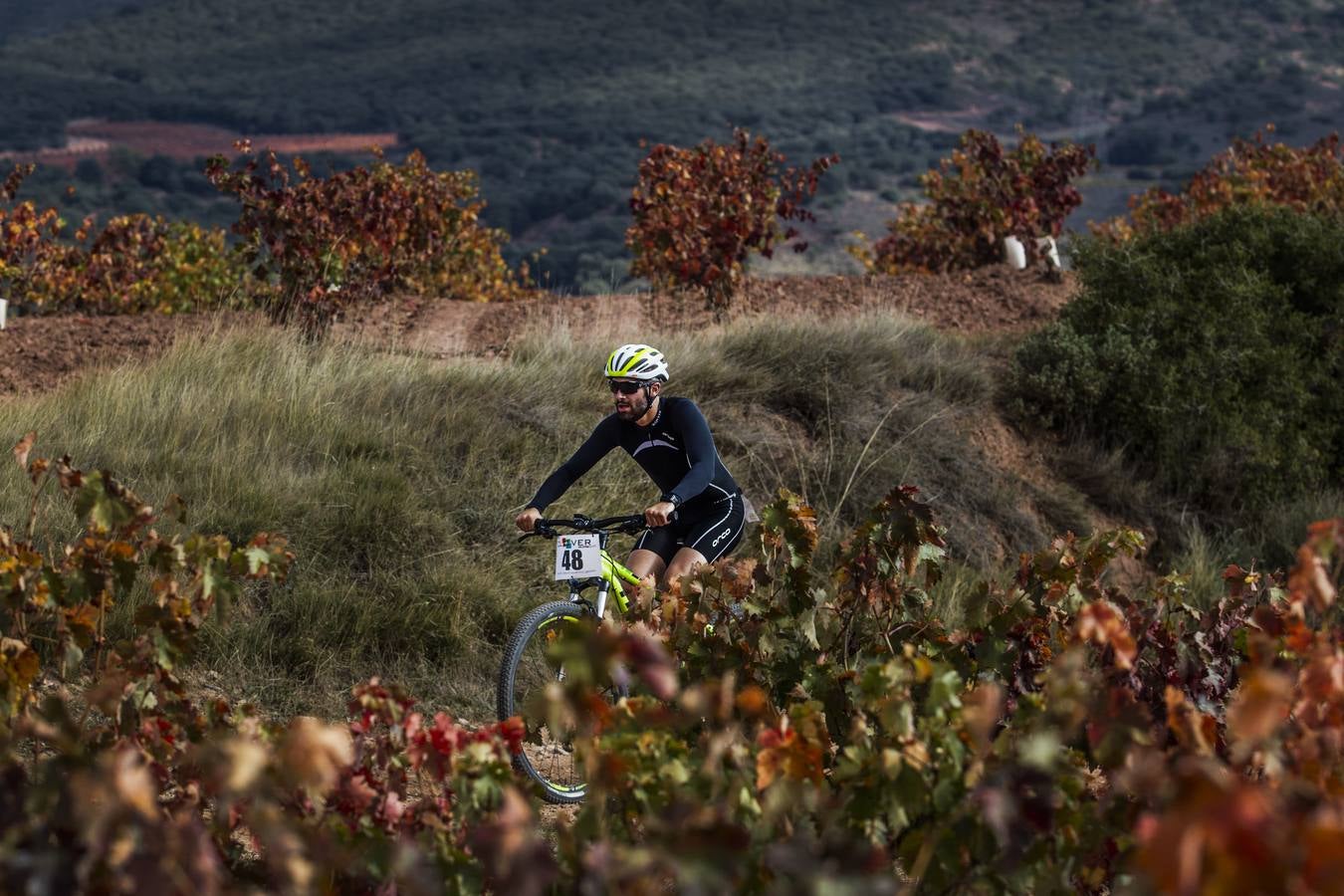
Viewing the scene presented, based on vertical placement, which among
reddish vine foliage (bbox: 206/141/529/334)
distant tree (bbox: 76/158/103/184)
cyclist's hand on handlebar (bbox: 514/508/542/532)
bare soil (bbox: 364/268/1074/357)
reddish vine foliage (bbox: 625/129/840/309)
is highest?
cyclist's hand on handlebar (bbox: 514/508/542/532)

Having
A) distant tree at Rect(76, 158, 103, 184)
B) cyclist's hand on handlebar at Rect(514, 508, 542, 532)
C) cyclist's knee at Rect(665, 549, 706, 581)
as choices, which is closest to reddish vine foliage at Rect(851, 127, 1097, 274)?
cyclist's knee at Rect(665, 549, 706, 581)

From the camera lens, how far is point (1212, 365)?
37.8 feet

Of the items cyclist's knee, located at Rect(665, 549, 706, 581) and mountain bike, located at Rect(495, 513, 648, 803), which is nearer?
mountain bike, located at Rect(495, 513, 648, 803)

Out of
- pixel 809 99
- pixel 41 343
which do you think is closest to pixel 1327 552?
pixel 41 343

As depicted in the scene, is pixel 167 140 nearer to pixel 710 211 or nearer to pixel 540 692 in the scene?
pixel 710 211

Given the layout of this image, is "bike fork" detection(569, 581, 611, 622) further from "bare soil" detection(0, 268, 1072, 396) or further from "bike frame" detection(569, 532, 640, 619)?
"bare soil" detection(0, 268, 1072, 396)

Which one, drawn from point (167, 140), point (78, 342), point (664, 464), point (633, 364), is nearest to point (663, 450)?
point (664, 464)

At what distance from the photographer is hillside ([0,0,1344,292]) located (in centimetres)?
7125

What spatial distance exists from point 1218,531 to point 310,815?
880 cm

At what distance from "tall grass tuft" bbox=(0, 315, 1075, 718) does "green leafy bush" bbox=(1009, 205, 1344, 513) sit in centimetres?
82

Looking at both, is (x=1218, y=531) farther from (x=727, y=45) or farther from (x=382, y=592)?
(x=727, y=45)

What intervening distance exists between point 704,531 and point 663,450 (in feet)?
1.21

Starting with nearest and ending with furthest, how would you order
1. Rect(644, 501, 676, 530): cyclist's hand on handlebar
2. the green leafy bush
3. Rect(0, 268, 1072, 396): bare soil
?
1. Rect(644, 501, 676, 530): cyclist's hand on handlebar
2. Rect(0, 268, 1072, 396): bare soil
3. the green leafy bush

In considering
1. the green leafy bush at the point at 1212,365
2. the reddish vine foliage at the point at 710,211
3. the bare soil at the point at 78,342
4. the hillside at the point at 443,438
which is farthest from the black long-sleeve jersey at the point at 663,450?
the reddish vine foliage at the point at 710,211
